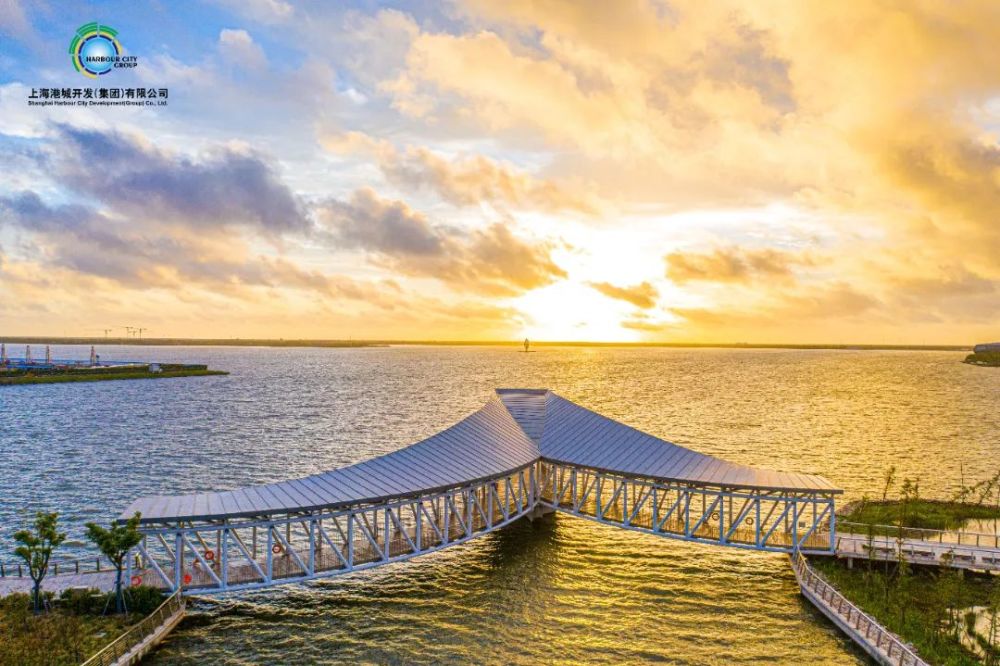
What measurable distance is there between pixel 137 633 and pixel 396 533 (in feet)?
48.9

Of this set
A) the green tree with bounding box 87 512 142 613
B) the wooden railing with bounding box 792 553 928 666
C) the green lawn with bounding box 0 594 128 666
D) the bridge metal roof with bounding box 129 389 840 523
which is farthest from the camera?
the bridge metal roof with bounding box 129 389 840 523

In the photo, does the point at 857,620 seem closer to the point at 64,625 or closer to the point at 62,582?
the point at 64,625

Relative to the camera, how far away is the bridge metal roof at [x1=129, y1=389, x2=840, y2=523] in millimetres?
35625

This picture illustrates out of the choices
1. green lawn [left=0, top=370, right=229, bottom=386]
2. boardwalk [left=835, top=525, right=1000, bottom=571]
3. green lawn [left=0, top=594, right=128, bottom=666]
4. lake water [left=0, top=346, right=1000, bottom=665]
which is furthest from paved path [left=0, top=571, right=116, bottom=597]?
green lawn [left=0, top=370, right=229, bottom=386]

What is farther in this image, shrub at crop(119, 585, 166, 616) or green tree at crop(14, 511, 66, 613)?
shrub at crop(119, 585, 166, 616)

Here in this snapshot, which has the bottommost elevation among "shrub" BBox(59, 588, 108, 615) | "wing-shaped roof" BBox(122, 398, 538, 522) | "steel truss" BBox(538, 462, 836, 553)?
"shrub" BBox(59, 588, 108, 615)

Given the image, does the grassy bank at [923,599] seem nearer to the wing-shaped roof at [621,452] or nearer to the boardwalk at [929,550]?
the boardwalk at [929,550]

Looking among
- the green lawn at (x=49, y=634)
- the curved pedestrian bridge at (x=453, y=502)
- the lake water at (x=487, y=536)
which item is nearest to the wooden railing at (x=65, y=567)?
the curved pedestrian bridge at (x=453, y=502)

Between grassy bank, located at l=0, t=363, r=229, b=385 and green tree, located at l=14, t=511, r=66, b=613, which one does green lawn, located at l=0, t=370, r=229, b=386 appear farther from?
green tree, located at l=14, t=511, r=66, b=613

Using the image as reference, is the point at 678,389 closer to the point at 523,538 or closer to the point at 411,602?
the point at 523,538

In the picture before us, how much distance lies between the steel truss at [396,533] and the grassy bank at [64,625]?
187cm

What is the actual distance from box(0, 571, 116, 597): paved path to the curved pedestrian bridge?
1.89m

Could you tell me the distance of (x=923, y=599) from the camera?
37594 mm

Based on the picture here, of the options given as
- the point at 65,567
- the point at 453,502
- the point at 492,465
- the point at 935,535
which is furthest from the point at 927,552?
the point at 65,567
